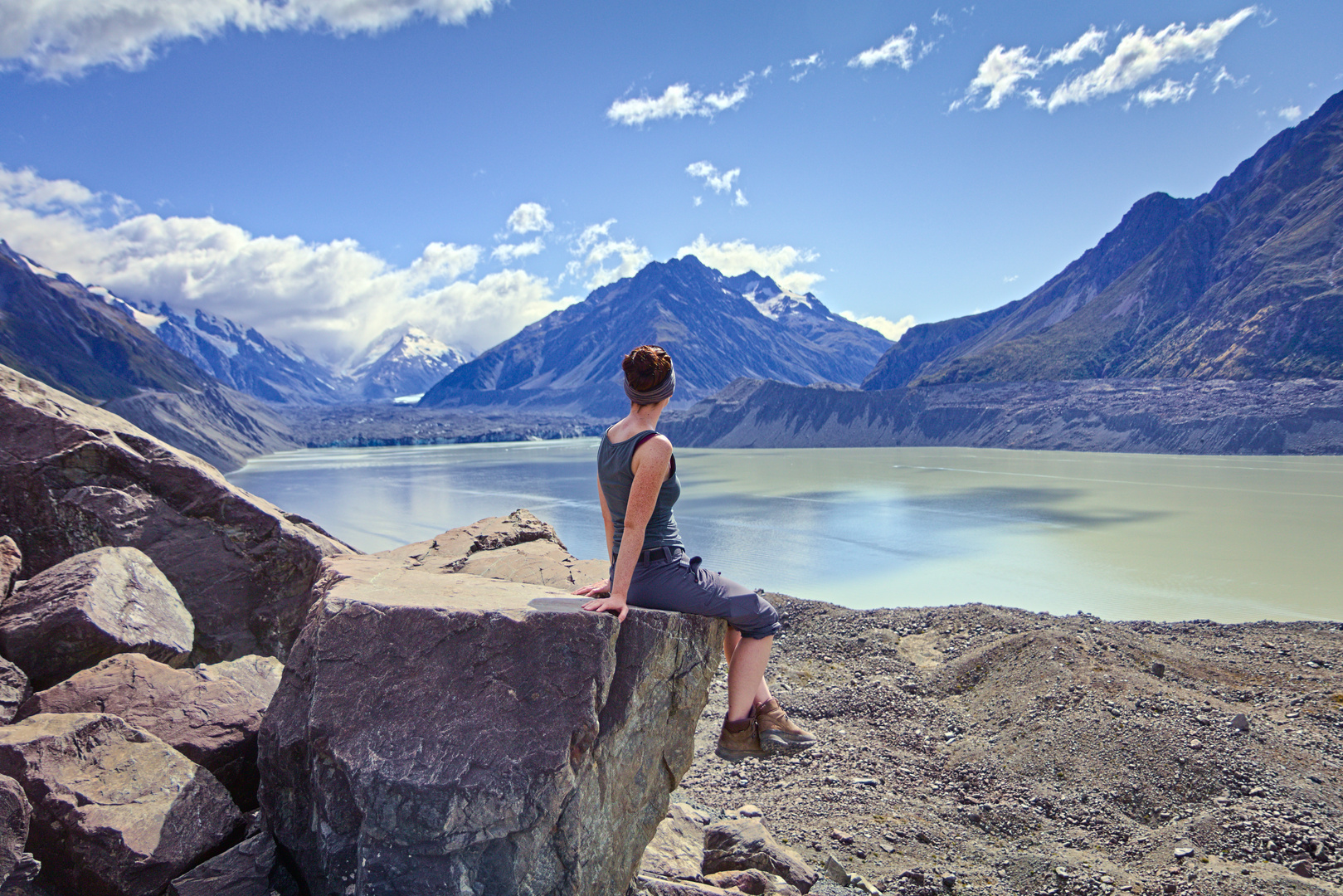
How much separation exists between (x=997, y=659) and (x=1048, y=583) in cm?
1074

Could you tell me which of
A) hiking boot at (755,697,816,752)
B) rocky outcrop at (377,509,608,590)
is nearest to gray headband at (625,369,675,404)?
rocky outcrop at (377,509,608,590)

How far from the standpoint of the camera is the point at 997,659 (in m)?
10.3

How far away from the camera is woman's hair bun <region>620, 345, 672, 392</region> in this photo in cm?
375

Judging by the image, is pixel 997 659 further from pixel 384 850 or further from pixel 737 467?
pixel 737 467

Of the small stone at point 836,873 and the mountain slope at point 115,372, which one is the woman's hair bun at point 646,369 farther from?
the mountain slope at point 115,372

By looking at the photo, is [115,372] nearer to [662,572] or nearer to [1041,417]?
[1041,417]

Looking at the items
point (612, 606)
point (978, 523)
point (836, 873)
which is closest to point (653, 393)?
point (612, 606)

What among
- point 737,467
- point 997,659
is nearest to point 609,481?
point 997,659

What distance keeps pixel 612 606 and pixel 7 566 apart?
441 centimetres

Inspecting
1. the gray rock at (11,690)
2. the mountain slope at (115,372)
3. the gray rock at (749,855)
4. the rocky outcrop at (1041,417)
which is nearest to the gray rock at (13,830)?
the gray rock at (11,690)

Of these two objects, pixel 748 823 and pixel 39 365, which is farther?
pixel 39 365

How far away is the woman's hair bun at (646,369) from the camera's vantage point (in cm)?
375

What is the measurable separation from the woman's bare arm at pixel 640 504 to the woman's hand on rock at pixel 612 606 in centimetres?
1

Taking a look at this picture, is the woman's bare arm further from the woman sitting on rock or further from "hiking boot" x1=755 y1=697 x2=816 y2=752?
"hiking boot" x1=755 y1=697 x2=816 y2=752
